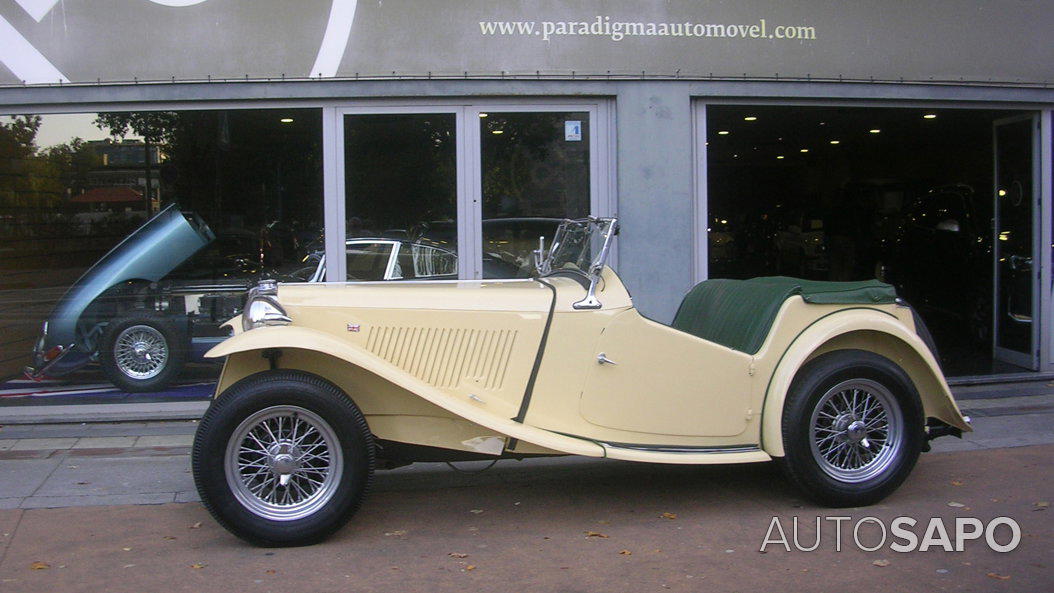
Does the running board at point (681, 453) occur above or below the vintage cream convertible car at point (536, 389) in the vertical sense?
below

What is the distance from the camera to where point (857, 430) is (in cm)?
502

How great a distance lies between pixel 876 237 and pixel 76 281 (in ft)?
38.1

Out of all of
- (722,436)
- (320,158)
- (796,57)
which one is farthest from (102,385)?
(796,57)

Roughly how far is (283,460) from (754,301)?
2.83 metres

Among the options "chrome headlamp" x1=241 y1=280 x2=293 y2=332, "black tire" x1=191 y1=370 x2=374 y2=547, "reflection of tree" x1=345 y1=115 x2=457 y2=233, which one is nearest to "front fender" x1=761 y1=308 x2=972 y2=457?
"black tire" x1=191 y1=370 x2=374 y2=547

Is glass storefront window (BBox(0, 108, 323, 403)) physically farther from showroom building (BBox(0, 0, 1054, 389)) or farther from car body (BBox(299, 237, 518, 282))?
car body (BBox(299, 237, 518, 282))

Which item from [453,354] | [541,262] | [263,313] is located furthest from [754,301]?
[263,313]

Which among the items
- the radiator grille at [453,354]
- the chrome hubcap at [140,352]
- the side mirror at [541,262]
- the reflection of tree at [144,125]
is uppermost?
the reflection of tree at [144,125]

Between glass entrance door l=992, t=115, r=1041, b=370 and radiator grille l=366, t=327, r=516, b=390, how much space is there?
6.61m

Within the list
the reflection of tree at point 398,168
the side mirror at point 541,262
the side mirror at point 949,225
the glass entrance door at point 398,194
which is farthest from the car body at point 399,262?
the side mirror at point 949,225

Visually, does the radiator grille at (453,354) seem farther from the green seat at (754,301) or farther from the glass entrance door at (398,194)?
the glass entrance door at (398,194)

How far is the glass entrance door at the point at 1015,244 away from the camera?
8.99 m

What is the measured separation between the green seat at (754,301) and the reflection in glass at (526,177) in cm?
245

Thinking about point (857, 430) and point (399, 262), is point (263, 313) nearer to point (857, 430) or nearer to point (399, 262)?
point (857, 430)
